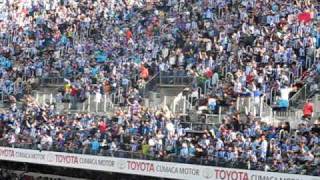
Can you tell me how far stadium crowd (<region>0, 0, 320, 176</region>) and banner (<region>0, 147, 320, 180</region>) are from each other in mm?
217

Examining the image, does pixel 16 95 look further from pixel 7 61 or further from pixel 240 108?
pixel 240 108

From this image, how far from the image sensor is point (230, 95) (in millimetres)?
24047

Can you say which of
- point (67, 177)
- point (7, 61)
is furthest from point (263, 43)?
point (7, 61)

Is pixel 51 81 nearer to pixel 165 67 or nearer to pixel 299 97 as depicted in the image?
pixel 165 67

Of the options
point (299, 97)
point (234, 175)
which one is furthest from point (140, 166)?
point (299, 97)

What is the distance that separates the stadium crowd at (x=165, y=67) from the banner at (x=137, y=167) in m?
0.22

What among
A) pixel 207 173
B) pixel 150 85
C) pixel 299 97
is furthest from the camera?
pixel 150 85

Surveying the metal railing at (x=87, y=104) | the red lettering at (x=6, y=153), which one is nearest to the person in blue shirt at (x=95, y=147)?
the metal railing at (x=87, y=104)

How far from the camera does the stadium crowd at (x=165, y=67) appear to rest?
71.3 feet

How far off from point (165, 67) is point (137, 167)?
5.55 m

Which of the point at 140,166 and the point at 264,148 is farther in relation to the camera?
the point at 140,166

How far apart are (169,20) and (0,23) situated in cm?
1156

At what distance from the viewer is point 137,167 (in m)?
23.4

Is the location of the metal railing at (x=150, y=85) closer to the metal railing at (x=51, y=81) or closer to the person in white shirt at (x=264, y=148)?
the metal railing at (x=51, y=81)
